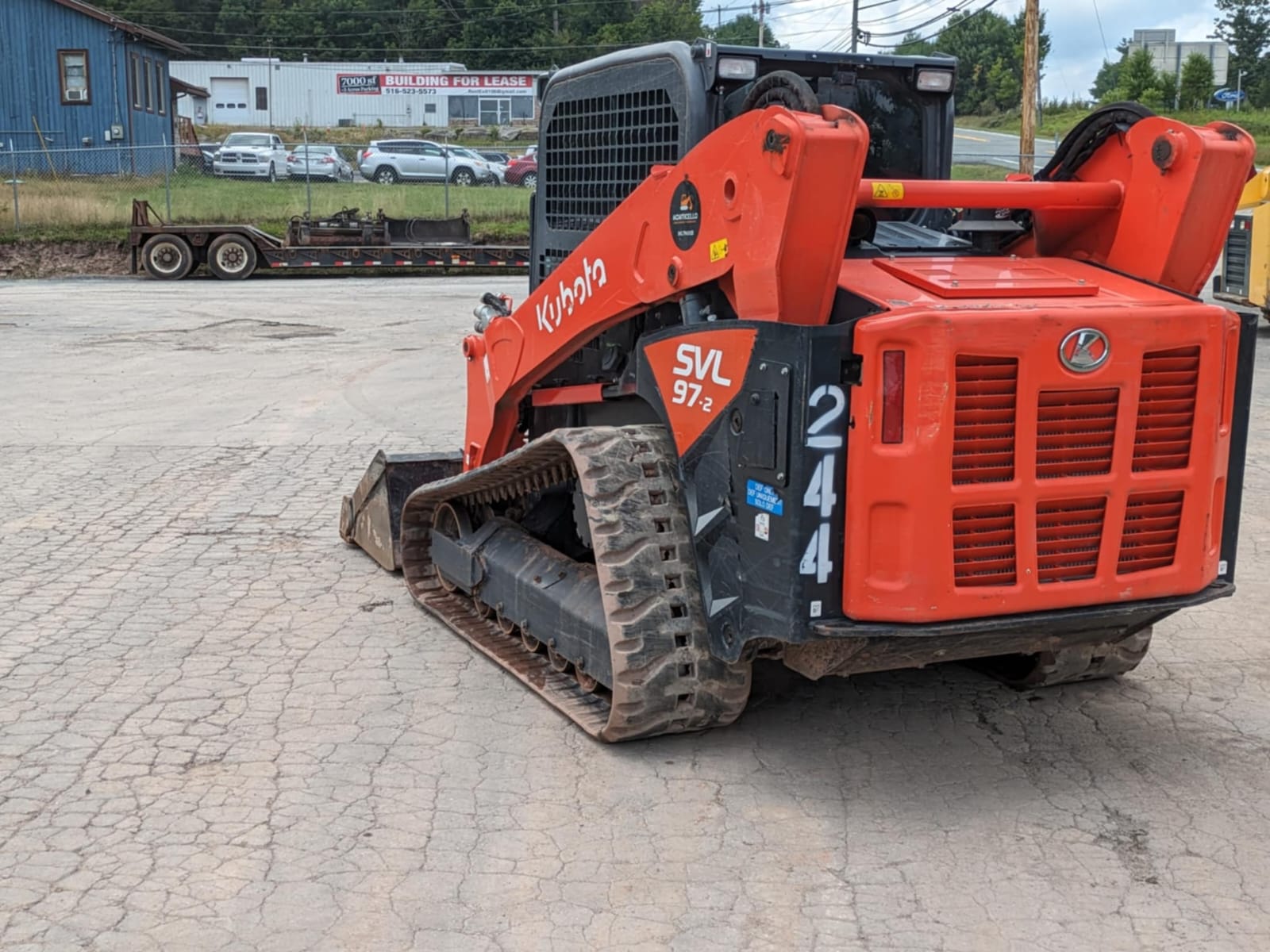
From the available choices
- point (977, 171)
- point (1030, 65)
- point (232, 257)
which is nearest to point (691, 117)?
point (232, 257)

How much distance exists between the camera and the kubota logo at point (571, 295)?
17.3 feet

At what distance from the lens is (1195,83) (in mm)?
64562

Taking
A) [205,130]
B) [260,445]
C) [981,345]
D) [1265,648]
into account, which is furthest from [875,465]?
[205,130]

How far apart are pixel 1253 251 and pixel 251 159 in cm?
2985

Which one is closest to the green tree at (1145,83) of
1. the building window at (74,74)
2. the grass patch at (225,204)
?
the grass patch at (225,204)

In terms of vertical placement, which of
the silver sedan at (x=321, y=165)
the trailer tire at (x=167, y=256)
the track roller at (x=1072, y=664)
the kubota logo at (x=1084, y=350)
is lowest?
the track roller at (x=1072, y=664)

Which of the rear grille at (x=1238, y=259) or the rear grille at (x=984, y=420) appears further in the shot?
the rear grille at (x=1238, y=259)

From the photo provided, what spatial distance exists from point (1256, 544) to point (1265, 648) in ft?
6.27

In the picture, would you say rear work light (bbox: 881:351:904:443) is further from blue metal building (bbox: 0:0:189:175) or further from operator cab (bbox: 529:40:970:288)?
blue metal building (bbox: 0:0:189:175)

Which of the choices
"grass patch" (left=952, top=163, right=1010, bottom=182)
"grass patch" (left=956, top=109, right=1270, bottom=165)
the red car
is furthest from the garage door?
"grass patch" (left=952, top=163, right=1010, bottom=182)

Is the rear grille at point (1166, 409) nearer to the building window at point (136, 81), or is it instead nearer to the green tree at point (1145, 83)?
the building window at point (136, 81)

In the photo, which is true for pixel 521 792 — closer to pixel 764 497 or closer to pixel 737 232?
pixel 764 497

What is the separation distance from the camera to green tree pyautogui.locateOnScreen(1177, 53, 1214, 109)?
6359 centimetres

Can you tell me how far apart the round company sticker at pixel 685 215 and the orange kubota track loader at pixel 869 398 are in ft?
0.04
